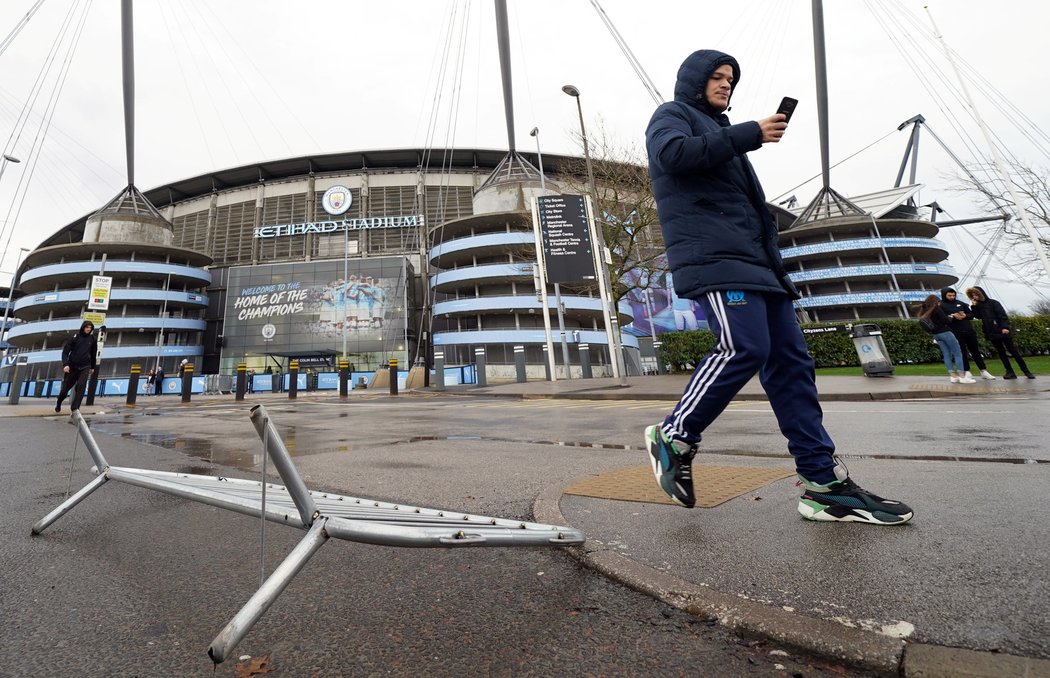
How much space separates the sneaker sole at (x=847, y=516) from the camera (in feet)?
5.53

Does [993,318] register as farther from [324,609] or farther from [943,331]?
[324,609]

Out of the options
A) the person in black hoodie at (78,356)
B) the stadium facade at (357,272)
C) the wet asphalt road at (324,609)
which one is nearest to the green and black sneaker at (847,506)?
the wet asphalt road at (324,609)

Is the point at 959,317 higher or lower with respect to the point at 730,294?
higher

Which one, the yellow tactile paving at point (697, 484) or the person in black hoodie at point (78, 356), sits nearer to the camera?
the yellow tactile paving at point (697, 484)

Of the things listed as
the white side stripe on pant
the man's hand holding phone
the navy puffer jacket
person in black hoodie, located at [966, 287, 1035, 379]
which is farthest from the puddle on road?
person in black hoodie, located at [966, 287, 1035, 379]

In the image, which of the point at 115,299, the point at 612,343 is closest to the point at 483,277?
the point at 612,343

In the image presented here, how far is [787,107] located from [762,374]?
1112 mm

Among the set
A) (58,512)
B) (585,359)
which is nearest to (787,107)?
(58,512)

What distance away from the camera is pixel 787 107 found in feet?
6.59

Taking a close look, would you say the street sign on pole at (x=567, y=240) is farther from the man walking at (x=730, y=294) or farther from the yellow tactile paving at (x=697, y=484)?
the man walking at (x=730, y=294)

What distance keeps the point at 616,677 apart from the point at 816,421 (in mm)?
1448

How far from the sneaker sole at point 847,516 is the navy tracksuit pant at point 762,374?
0.12 metres

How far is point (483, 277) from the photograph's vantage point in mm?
39844

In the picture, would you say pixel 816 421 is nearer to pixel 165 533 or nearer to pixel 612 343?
pixel 165 533
